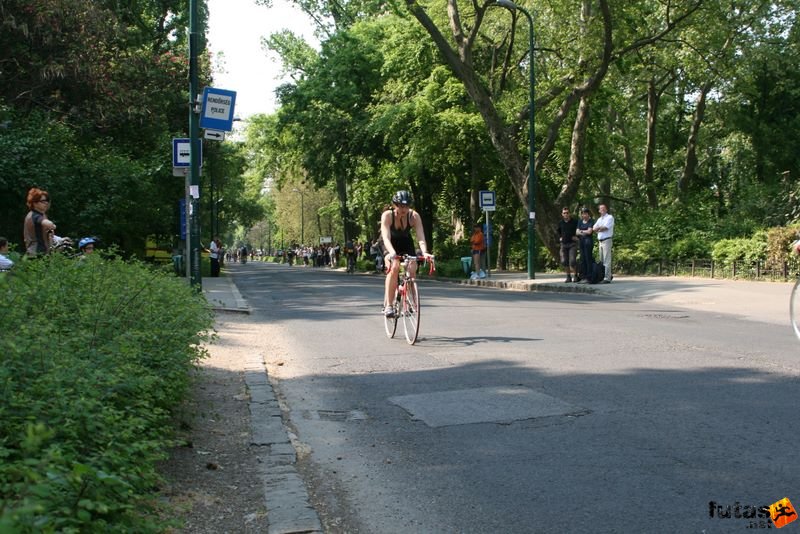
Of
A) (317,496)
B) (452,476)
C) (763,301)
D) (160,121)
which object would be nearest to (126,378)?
(317,496)

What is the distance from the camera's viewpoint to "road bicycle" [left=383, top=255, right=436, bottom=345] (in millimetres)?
9625

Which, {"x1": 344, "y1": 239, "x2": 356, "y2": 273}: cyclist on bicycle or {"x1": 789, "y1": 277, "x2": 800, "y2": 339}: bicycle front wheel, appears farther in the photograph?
{"x1": 344, "y1": 239, "x2": 356, "y2": 273}: cyclist on bicycle

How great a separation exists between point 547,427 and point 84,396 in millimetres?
3062

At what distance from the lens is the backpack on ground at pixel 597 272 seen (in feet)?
67.5

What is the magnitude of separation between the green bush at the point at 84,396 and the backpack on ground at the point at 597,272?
1559 centimetres

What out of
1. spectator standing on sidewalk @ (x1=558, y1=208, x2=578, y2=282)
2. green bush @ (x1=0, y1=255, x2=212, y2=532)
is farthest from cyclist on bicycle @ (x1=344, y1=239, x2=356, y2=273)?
green bush @ (x1=0, y1=255, x2=212, y2=532)

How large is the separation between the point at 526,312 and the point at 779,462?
895 cm

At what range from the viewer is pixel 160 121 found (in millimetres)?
26609

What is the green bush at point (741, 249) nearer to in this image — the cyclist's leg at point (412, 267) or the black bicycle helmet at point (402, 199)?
the cyclist's leg at point (412, 267)

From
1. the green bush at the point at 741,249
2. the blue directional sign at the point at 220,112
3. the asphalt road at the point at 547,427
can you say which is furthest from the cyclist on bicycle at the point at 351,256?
the asphalt road at the point at 547,427

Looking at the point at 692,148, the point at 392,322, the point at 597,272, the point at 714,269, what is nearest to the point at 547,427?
the point at 392,322

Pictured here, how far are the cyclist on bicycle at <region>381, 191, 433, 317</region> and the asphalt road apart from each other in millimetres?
A: 777

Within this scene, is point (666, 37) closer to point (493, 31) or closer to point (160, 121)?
point (493, 31)

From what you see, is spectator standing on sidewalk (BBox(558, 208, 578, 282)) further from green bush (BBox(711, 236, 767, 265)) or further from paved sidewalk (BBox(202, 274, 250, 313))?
paved sidewalk (BBox(202, 274, 250, 313))
